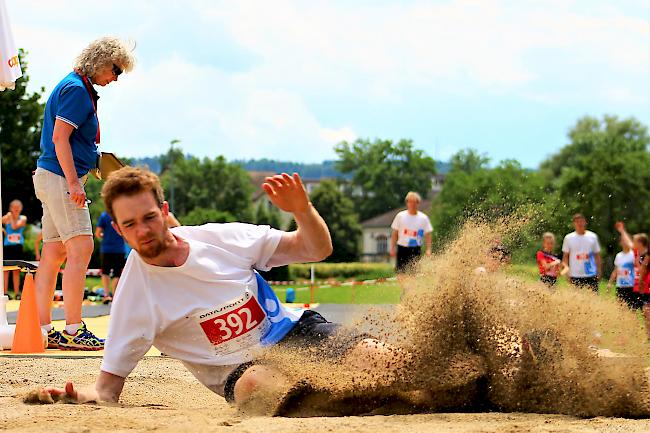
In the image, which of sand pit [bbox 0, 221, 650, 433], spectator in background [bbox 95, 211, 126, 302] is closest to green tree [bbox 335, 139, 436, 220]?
spectator in background [bbox 95, 211, 126, 302]

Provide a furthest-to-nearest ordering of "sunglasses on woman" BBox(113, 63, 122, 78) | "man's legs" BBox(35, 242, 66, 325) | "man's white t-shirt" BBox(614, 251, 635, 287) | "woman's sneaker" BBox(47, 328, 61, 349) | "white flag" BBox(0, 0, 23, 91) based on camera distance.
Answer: "man's white t-shirt" BBox(614, 251, 635, 287)
"white flag" BBox(0, 0, 23, 91)
"woman's sneaker" BBox(47, 328, 61, 349)
"man's legs" BBox(35, 242, 66, 325)
"sunglasses on woman" BBox(113, 63, 122, 78)

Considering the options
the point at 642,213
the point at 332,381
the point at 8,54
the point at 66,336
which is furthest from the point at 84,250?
the point at 642,213

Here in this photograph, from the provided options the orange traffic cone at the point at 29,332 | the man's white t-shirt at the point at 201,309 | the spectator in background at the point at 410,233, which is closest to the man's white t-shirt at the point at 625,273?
the spectator in background at the point at 410,233

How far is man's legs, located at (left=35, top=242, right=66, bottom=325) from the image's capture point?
23.5 feet

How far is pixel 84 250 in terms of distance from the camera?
22.9 feet

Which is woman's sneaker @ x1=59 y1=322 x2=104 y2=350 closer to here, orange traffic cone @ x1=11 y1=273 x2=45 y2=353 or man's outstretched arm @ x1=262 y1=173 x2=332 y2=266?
orange traffic cone @ x1=11 y1=273 x2=45 y2=353

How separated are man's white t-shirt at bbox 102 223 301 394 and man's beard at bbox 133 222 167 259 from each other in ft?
0.33

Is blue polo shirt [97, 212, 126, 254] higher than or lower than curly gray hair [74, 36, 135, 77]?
lower

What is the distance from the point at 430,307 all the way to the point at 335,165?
11529 cm

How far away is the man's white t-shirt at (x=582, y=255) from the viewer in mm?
13711

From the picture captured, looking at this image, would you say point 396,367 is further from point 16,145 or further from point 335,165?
point 335,165

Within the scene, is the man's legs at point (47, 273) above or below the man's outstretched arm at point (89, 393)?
above

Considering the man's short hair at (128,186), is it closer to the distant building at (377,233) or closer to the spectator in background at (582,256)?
the spectator in background at (582,256)

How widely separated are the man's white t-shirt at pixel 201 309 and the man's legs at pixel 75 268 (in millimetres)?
2740
